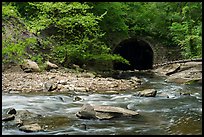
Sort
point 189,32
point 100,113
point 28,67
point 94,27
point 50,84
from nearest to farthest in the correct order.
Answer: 1. point 100,113
2. point 50,84
3. point 28,67
4. point 94,27
5. point 189,32

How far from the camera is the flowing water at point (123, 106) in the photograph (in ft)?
23.4

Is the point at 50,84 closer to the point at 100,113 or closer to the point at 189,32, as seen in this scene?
the point at 100,113

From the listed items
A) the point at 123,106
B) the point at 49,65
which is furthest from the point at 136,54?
the point at 123,106

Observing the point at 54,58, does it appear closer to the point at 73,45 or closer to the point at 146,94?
the point at 73,45

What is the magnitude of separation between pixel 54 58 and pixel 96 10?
5.31 meters

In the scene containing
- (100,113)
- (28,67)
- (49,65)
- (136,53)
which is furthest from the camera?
(136,53)

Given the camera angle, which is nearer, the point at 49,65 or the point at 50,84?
the point at 50,84

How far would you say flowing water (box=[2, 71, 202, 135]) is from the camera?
7.12 metres

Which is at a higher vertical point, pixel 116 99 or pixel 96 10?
pixel 96 10

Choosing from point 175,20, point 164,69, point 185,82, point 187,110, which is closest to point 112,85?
→ point 185,82

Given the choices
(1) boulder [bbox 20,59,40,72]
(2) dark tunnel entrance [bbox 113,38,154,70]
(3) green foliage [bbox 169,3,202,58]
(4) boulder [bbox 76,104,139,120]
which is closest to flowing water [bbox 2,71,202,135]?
(4) boulder [bbox 76,104,139,120]

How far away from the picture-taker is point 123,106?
988cm

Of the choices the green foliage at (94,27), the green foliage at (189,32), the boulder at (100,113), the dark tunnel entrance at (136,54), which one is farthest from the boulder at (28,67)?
the dark tunnel entrance at (136,54)

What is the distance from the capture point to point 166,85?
14906 mm
